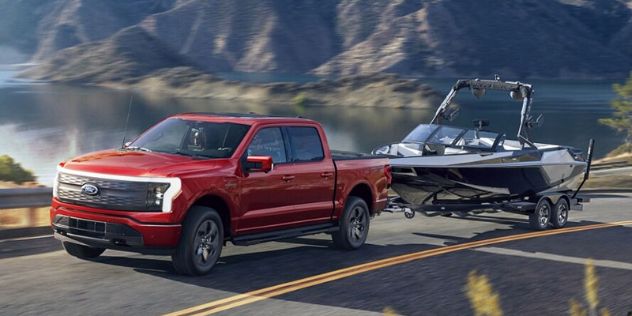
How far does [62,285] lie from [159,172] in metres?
1.43

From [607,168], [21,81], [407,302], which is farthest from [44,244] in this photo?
[21,81]

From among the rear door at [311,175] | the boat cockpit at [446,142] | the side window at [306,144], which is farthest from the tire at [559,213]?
the side window at [306,144]

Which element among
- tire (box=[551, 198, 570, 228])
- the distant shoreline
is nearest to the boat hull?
tire (box=[551, 198, 570, 228])

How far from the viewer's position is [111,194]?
8453mm

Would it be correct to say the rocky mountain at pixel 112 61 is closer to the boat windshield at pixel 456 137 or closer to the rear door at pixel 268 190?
the boat windshield at pixel 456 137

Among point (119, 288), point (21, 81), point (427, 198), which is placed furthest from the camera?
point (21, 81)

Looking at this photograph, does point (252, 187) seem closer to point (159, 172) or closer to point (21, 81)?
point (159, 172)

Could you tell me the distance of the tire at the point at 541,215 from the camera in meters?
14.8

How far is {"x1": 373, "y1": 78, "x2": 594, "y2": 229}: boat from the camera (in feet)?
45.0

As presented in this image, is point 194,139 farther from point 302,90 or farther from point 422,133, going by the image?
point 302,90

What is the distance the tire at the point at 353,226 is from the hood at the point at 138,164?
2620 mm

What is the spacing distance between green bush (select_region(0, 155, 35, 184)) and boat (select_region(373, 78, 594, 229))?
1679cm

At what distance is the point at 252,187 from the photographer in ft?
30.9

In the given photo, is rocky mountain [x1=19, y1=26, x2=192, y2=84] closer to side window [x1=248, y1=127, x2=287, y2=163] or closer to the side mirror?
side window [x1=248, y1=127, x2=287, y2=163]
